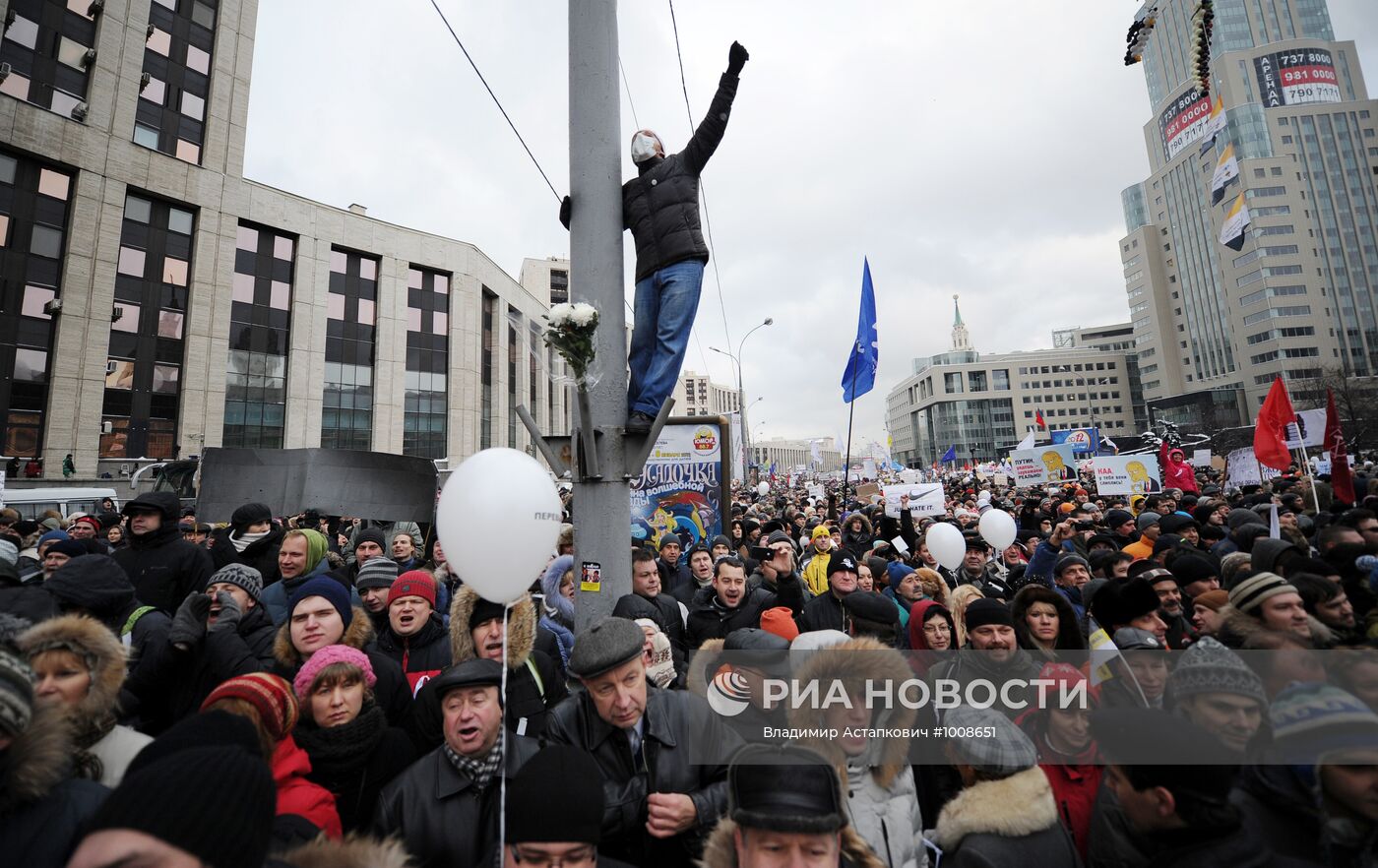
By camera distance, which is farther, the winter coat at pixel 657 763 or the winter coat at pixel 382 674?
the winter coat at pixel 382 674

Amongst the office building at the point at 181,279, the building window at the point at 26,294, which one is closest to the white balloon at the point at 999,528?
the office building at the point at 181,279

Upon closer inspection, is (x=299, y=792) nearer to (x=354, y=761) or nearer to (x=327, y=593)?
(x=354, y=761)

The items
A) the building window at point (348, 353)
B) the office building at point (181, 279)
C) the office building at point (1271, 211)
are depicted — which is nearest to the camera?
the office building at point (181, 279)

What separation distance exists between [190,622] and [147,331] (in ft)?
105

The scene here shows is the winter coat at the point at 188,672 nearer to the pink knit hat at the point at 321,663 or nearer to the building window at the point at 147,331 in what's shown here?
the pink knit hat at the point at 321,663

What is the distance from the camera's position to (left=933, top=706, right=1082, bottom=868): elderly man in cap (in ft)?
6.48

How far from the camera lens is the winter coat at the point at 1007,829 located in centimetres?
197

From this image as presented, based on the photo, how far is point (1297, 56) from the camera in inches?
3386

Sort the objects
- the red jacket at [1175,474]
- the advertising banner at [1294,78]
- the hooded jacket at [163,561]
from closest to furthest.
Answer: the hooded jacket at [163,561] < the red jacket at [1175,474] < the advertising banner at [1294,78]

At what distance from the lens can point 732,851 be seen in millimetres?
1853

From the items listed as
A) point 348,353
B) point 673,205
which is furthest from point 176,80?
point 673,205

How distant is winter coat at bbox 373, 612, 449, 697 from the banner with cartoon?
16.8 ft

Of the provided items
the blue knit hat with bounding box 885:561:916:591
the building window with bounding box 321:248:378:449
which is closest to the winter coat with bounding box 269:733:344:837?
the blue knit hat with bounding box 885:561:916:591

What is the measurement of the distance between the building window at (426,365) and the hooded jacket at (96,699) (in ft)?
114
